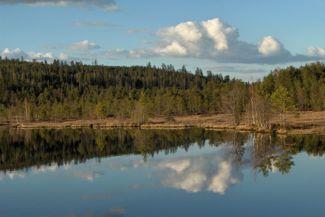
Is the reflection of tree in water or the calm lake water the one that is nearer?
the calm lake water

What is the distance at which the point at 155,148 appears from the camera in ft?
240

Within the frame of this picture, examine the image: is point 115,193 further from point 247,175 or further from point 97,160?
point 97,160

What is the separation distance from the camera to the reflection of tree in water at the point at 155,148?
57178 millimetres

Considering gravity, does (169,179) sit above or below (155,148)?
above

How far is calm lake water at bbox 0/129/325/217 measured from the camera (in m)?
33.8

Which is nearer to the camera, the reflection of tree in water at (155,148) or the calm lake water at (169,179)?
the calm lake water at (169,179)

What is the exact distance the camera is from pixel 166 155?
6519 centimetres

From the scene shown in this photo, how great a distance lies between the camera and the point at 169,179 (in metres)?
45.2

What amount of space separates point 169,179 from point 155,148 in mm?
27931

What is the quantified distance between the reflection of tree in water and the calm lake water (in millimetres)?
136

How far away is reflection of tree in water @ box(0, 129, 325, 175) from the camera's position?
5718cm

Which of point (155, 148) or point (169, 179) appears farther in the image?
point (155, 148)

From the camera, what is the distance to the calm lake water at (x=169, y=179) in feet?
111

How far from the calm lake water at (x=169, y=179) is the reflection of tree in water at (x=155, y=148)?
14cm
